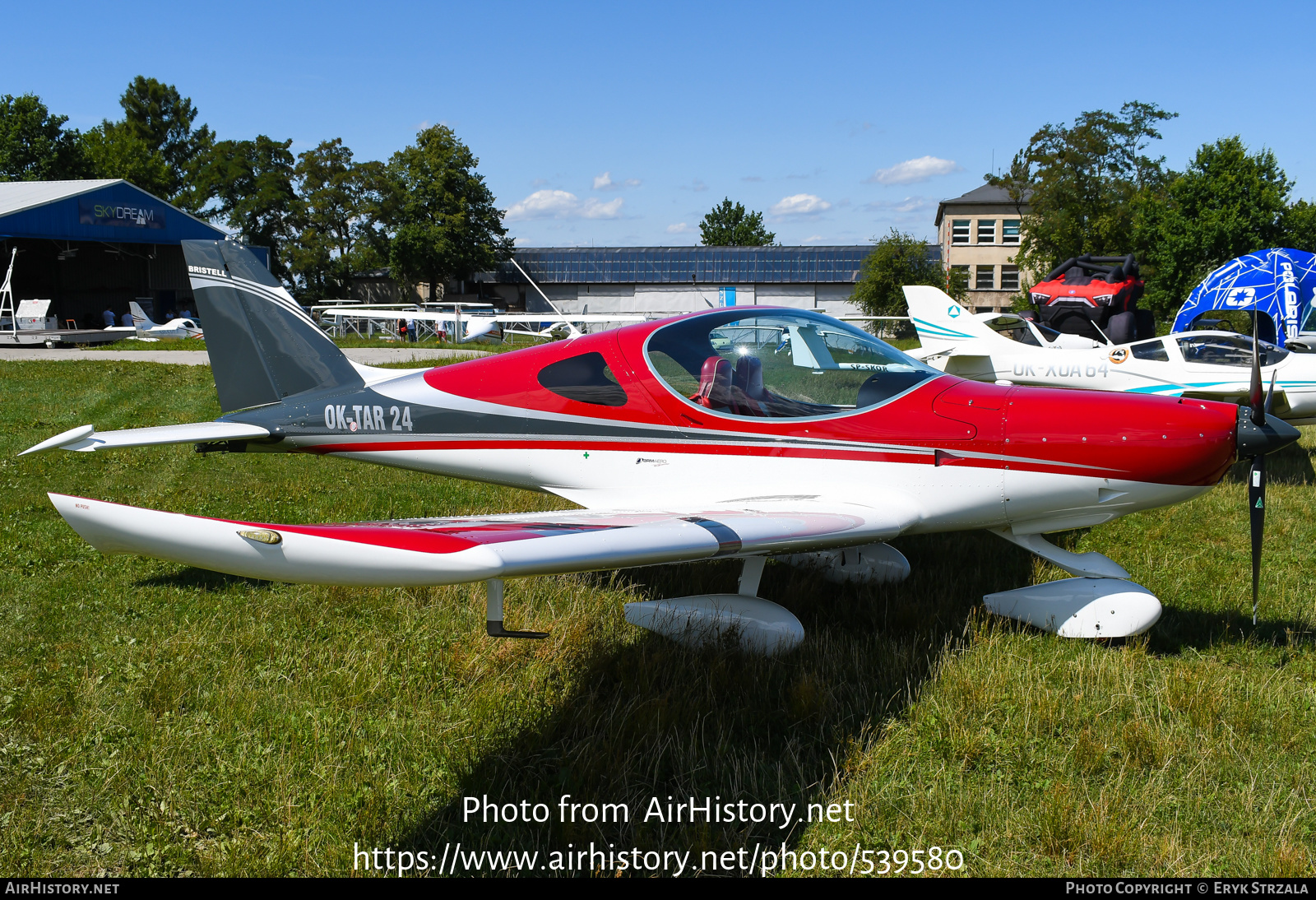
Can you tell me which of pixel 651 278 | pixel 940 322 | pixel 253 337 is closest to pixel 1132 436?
pixel 253 337

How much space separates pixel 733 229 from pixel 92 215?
72.3 metres

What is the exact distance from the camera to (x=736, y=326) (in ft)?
17.1

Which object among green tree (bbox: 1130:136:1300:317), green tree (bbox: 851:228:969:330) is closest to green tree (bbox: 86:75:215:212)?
green tree (bbox: 851:228:969:330)

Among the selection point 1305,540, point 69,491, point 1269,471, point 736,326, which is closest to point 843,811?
point 736,326

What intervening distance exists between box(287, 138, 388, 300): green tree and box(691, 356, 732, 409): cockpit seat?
67818mm

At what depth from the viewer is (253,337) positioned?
6.54 m

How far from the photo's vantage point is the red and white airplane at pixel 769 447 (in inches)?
177

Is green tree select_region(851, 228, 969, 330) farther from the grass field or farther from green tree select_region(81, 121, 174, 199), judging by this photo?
green tree select_region(81, 121, 174, 199)

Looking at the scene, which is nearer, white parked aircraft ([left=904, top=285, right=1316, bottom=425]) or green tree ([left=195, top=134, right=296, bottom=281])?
white parked aircraft ([left=904, top=285, right=1316, bottom=425])

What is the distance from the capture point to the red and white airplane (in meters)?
4.50

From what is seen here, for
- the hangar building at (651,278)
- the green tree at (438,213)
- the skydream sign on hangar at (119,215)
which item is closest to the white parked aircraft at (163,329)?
the skydream sign on hangar at (119,215)

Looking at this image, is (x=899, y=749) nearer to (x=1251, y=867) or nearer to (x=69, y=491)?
(x=1251, y=867)

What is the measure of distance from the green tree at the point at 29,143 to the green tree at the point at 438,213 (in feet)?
82.5

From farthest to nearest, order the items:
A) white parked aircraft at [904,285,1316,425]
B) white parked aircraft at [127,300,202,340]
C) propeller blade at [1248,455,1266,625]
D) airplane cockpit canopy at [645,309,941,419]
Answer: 1. white parked aircraft at [127,300,202,340]
2. white parked aircraft at [904,285,1316,425]
3. airplane cockpit canopy at [645,309,941,419]
4. propeller blade at [1248,455,1266,625]
